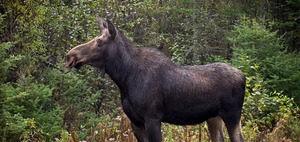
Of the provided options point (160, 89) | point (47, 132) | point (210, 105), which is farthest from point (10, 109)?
point (210, 105)

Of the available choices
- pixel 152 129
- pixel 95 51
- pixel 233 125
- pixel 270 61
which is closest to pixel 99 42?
pixel 95 51

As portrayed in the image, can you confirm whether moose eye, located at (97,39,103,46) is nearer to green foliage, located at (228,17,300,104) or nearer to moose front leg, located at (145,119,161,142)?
moose front leg, located at (145,119,161,142)

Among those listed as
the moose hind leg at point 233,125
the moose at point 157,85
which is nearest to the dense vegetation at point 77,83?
the moose hind leg at point 233,125

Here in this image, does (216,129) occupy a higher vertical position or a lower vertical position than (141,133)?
lower

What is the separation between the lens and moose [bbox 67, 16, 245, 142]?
13.7 feet

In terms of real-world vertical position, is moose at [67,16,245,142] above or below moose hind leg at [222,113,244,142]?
above

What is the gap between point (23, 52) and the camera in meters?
7.11

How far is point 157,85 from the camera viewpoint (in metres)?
4.28

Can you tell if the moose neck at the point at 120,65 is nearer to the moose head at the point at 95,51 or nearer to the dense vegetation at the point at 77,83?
the moose head at the point at 95,51

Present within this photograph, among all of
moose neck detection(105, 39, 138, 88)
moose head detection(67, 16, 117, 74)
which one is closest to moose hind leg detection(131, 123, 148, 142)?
moose neck detection(105, 39, 138, 88)

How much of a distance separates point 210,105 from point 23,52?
4.34m

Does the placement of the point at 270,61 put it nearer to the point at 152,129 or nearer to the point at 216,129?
the point at 216,129

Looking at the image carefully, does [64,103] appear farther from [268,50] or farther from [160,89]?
[268,50]

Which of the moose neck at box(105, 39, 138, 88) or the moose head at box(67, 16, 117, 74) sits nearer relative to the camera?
the moose head at box(67, 16, 117, 74)
